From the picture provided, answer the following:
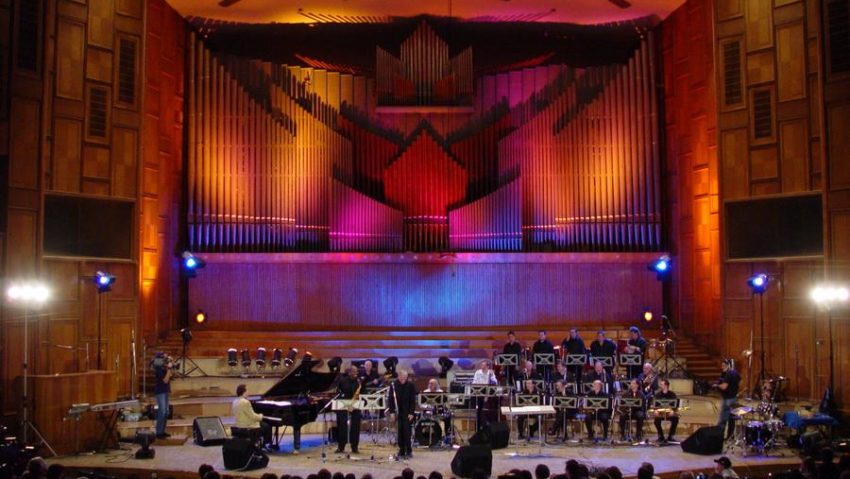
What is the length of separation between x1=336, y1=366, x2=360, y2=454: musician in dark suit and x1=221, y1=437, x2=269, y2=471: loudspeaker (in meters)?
1.51

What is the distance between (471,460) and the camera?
11.5 meters

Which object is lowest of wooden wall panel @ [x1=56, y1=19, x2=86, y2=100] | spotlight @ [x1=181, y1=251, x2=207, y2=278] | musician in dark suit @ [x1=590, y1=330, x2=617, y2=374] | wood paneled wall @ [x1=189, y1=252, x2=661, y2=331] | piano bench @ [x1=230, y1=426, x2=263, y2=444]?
piano bench @ [x1=230, y1=426, x2=263, y2=444]

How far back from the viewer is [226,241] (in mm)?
19125

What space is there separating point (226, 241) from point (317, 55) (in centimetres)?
476

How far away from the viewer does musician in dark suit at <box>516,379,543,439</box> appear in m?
14.4

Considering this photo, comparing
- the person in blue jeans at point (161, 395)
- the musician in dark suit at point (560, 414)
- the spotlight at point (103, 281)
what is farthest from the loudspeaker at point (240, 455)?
the spotlight at point (103, 281)

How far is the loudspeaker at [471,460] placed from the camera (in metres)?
11.5

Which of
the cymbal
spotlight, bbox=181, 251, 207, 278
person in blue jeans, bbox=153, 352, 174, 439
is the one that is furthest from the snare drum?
spotlight, bbox=181, 251, 207, 278

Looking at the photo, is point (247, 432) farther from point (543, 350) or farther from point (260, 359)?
point (543, 350)

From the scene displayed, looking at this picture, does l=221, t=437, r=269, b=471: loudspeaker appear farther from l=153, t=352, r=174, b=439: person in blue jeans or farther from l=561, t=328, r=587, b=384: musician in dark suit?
l=561, t=328, r=587, b=384: musician in dark suit

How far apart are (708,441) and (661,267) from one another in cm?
635

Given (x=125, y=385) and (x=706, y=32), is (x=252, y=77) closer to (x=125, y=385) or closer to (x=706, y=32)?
(x=125, y=385)

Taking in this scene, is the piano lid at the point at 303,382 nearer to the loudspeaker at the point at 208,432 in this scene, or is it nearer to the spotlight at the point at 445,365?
the loudspeaker at the point at 208,432

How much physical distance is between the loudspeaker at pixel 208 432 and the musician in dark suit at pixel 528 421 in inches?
180
